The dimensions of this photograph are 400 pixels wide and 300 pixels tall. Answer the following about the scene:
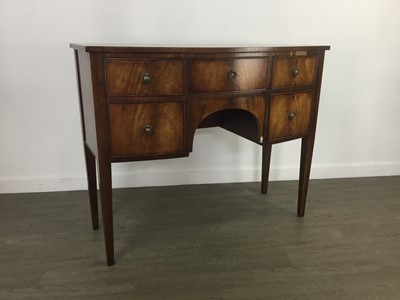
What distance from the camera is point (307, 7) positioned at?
6.77ft

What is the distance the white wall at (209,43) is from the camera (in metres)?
1.89

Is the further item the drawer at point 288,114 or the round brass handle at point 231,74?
the drawer at point 288,114

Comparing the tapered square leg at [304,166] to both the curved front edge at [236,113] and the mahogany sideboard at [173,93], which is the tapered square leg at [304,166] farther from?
the curved front edge at [236,113]

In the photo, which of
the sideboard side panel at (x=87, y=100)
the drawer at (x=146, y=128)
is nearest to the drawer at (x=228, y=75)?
the drawer at (x=146, y=128)

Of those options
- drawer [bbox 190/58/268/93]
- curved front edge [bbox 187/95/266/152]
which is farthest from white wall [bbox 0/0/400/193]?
drawer [bbox 190/58/268/93]

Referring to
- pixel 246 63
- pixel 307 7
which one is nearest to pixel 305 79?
pixel 246 63

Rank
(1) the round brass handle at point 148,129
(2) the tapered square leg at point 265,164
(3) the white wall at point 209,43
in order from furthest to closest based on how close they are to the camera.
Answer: (2) the tapered square leg at point 265,164
(3) the white wall at point 209,43
(1) the round brass handle at point 148,129

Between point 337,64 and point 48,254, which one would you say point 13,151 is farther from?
point 337,64

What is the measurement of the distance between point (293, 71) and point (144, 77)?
69 cm

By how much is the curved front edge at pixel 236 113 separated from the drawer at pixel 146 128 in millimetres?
48

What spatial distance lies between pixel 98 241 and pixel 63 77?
37.7 inches

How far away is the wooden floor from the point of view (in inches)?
52.5

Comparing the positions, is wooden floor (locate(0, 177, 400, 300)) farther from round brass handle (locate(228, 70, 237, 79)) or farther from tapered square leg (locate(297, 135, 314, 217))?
round brass handle (locate(228, 70, 237, 79))

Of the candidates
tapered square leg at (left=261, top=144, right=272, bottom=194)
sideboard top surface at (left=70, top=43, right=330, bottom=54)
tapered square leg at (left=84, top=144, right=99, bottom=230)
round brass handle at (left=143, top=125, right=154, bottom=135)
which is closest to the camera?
sideboard top surface at (left=70, top=43, right=330, bottom=54)
